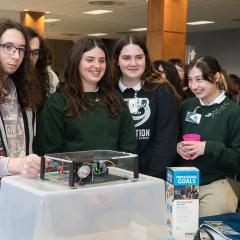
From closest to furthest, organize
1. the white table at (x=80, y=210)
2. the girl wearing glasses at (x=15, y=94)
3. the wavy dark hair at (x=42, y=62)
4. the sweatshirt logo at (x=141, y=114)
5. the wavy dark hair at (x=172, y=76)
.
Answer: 1. the white table at (x=80, y=210)
2. the girl wearing glasses at (x=15, y=94)
3. the sweatshirt logo at (x=141, y=114)
4. the wavy dark hair at (x=42, y=62)
5. the wavy dark hair at (x=172, y=76)

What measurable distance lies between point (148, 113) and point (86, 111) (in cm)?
38

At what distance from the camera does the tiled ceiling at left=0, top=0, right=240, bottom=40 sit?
8.70 meters

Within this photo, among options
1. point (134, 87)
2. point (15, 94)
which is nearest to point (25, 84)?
Result: point (15, 94)

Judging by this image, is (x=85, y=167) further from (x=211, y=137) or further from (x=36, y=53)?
(x=36, y=53)

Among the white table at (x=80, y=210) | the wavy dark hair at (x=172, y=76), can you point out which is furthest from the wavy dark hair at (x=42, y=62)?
the white table at (x=80, y=210)

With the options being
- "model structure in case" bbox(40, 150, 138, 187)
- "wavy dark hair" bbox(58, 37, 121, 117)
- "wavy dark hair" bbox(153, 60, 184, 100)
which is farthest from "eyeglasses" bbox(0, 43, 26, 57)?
"wavy dark hair" bbox(153, 60, 184, 100)

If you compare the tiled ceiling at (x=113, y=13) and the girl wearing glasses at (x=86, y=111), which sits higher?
the tiled ceiling at (x=113, y=13)

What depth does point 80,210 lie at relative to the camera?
1.16 meters

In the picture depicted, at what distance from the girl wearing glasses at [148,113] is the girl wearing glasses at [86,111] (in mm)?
166

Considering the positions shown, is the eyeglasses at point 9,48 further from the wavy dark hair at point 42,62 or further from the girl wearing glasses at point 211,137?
the girl wearing glasses at point 211,137

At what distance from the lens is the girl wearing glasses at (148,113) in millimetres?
2023

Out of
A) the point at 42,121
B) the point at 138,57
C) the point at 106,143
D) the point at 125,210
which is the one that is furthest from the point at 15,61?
the point at 125,210

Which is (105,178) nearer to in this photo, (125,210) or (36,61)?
(125,210)

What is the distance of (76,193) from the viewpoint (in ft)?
3.72
